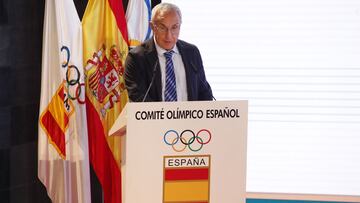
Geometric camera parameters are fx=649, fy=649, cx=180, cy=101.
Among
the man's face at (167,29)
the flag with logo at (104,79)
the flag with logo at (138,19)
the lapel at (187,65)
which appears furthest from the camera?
the flag with logo at (138,19)

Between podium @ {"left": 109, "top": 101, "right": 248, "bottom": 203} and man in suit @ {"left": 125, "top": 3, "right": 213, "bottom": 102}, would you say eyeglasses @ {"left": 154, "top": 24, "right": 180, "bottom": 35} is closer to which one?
man in suit @ {"left": 125, "top": 3, "right": 213, "bottom": 102}

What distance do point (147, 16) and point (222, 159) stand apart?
5.88 feet

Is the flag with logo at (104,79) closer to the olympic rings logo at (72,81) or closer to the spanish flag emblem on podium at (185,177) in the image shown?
the olympic rings logo at (72,81)

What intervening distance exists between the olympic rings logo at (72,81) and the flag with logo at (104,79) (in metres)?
0.10

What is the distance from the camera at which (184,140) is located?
3186mm

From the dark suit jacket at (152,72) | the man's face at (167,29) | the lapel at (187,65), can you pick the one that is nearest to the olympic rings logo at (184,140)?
the dark suit jacket at (152,72)

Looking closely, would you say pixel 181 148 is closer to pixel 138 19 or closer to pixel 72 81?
pixel 72 81

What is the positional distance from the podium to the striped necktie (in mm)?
631

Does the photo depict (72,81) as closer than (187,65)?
No

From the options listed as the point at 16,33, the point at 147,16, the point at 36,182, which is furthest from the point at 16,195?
the point at 147,16

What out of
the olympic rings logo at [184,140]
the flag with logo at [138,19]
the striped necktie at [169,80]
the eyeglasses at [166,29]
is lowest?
the olympic rings logo at [184,140]

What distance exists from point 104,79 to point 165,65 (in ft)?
2.57

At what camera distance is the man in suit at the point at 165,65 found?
3.76 m

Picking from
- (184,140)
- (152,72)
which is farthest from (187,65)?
(184,140)
